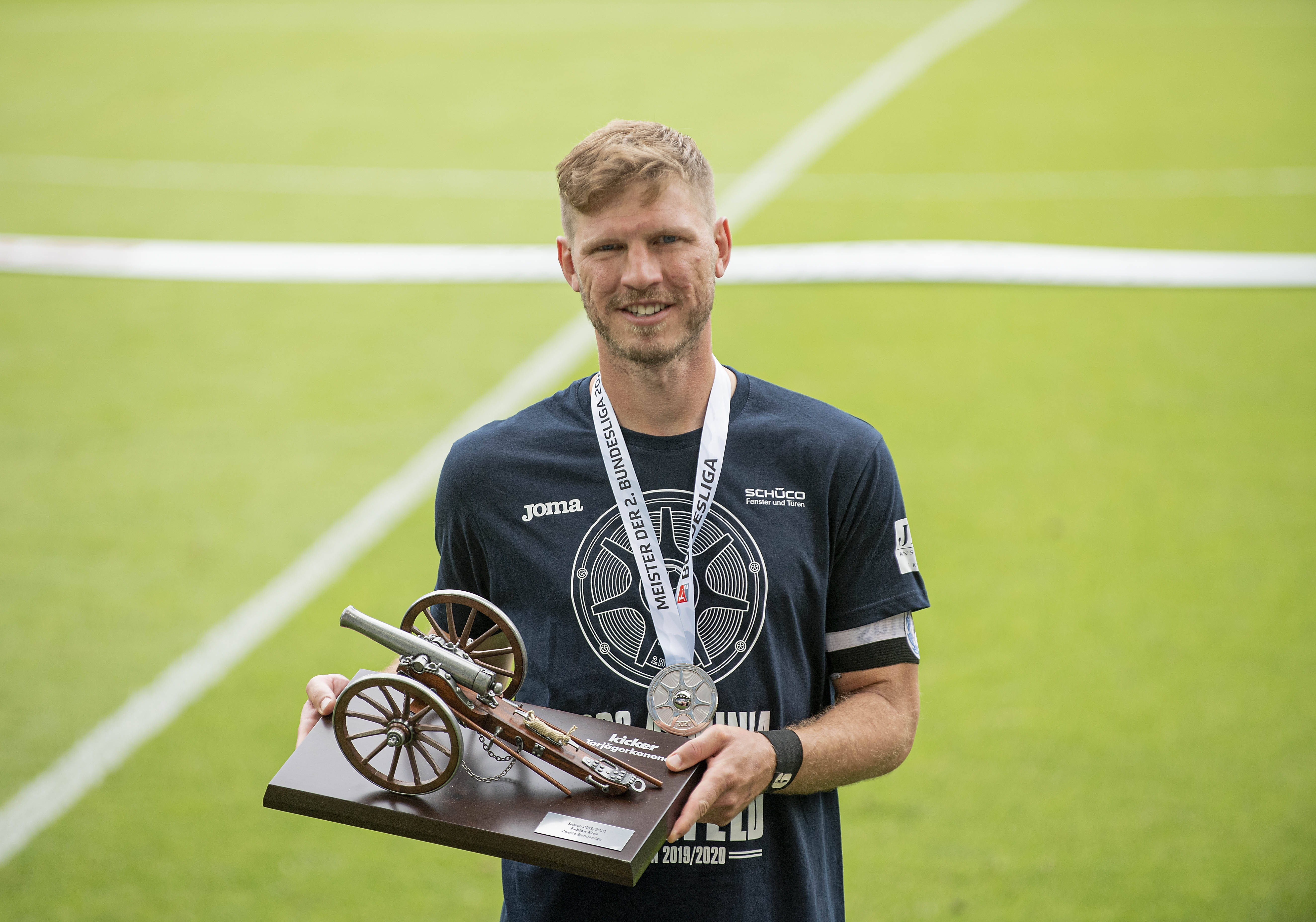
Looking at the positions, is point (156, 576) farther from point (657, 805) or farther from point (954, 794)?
point (657, 805)

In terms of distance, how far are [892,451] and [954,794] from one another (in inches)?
123

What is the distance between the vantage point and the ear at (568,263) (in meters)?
2.42

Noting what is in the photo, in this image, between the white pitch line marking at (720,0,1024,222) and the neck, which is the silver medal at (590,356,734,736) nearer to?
the neck

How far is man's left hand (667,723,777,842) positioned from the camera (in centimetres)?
210

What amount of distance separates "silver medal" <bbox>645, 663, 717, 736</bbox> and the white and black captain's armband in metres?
0.29

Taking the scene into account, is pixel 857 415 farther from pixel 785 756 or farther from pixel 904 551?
pixel 785 756

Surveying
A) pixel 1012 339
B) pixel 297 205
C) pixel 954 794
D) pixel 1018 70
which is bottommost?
pixel 954 794

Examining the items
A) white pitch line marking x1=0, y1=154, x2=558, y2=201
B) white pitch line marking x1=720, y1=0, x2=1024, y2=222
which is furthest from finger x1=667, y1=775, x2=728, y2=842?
white pitch line marking x1=0, y1=154, x2=558, y2=201

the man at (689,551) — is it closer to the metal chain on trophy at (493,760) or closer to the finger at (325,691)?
the finger at (325,691)

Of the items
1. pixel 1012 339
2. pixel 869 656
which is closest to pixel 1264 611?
pixel 1012 339

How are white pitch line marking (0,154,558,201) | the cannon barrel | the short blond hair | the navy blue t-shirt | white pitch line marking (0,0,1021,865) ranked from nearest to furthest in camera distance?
the cannon barrel
the short blond hair
the navy blue t-shirt
white pitch line marking (0,0,1021,865)
white pitch line marking (0,154,558,201)

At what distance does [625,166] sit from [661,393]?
432 millimetres

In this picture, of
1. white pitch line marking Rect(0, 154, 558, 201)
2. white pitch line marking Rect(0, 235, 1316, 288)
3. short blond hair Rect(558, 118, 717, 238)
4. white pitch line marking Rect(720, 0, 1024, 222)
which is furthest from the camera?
white pitch line marking Rect(0, 154, 558, 201)

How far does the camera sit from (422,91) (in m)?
16.4
